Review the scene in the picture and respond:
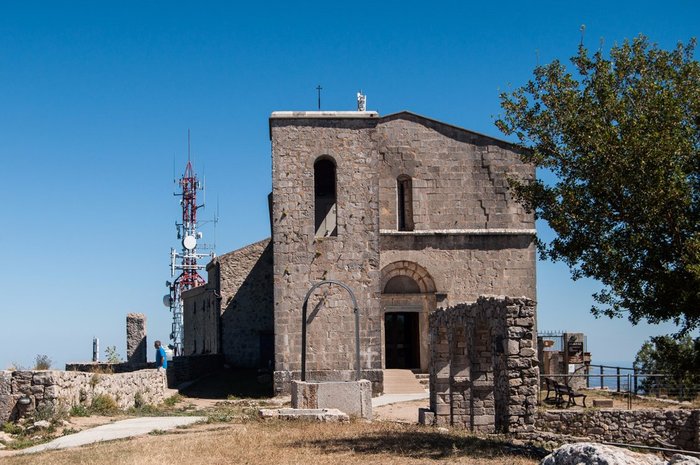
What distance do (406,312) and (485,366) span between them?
1233 centimetres

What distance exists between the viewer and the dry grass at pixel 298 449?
13863mm

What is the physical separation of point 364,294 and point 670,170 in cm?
1555

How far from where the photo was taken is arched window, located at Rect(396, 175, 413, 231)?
33.3 metres

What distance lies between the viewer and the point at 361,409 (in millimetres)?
20656

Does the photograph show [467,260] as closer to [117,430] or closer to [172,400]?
[172,400]

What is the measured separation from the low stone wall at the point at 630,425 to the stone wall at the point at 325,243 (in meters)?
6.62

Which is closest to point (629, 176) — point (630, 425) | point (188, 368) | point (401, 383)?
point (630, 425)

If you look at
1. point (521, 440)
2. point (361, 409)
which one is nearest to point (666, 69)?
point (521, 440)

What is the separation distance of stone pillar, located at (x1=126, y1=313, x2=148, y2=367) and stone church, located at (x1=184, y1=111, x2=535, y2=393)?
217 inches

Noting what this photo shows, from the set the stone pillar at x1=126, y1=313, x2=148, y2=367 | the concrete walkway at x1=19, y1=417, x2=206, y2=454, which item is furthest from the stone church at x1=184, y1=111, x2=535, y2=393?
the concrete walkway at x1=19, y1=417, x2=206, y2=454

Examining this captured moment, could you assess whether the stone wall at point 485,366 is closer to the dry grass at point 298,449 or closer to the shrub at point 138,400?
the dry grass at point 298,449

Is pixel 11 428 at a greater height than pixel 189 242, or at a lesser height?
lesser

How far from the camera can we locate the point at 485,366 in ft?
69.5

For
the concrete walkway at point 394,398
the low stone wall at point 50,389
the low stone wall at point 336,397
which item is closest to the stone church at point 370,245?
the concrete walkway at point 394,398
